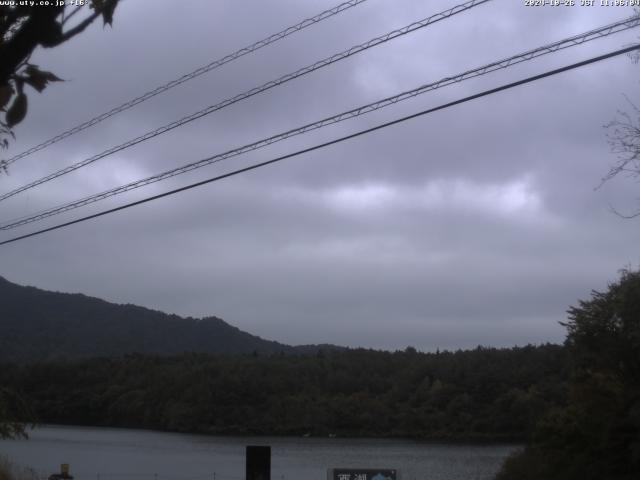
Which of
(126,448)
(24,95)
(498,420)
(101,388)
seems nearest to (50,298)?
(101,388)

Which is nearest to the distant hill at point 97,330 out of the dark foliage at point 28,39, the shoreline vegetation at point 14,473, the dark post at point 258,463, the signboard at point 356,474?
the shoreline vegetation at point 14,473

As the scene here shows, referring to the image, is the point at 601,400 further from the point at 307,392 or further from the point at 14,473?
the point at 307,392

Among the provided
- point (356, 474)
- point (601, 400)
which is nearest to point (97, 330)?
point (601, 400)

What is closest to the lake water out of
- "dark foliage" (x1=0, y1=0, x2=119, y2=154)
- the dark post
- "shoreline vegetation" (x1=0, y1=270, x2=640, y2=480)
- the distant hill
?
"shoreline vegetation" (x1=0, y1=270, x2=640, y2=480)

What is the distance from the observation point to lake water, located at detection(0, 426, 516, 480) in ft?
106

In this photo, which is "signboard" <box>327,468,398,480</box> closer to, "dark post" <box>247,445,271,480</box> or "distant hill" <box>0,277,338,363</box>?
"dark post" <box>247,445,271,480</box>

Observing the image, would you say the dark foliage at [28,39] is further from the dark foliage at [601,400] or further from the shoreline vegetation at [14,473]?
the shoreline vegetation at [14,473]

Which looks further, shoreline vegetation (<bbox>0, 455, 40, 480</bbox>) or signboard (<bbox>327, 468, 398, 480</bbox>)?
shoreline vegetation (<bbox>0, 455, 40, 480</bbox>)

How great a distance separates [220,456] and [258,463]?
26.4 m

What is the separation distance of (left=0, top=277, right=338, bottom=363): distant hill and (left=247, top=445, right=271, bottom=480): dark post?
72042 millimetres

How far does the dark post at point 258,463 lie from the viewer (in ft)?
52.7

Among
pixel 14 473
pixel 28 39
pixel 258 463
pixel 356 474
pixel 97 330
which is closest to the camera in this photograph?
pixel 28 39

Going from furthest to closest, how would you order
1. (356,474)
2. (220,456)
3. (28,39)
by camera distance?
(220,456)
(356,474)
(28,39)

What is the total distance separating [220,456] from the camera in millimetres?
41406
